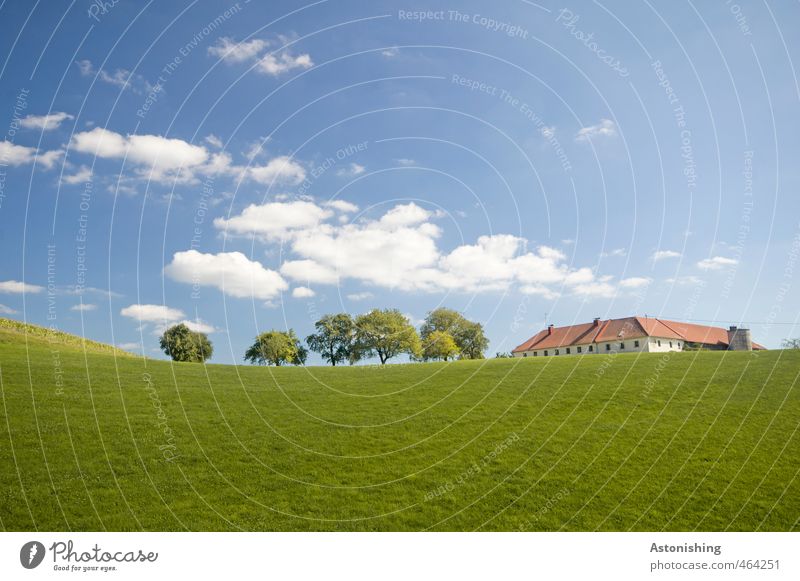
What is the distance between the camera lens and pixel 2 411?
20469 mm

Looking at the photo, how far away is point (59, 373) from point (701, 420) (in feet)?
106

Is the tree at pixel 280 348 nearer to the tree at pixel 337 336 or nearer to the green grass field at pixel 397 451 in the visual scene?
the tree at pixel 337 336

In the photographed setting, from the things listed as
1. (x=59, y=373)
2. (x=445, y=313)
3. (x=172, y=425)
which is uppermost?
(x=445, y=313)

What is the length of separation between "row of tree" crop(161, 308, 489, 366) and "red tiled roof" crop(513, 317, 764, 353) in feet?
63.0

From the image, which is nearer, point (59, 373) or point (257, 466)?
point (257, 466)

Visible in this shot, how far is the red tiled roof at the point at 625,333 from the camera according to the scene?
90.4m

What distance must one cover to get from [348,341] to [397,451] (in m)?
76.6

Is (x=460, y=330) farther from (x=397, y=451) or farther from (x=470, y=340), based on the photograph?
(x=397, y=451)

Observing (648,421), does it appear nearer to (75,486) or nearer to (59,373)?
(75,486)

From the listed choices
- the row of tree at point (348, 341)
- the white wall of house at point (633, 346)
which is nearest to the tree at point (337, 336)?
the row of tree at point (348, 341)

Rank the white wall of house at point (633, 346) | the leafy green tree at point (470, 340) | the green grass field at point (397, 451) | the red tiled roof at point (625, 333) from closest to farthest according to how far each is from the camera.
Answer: the green grass field at point (397, 451) < the white wall of house at point (633, 346) < the red tiled roof at point (625, 333) < the leafy green tree at point (470, 340)

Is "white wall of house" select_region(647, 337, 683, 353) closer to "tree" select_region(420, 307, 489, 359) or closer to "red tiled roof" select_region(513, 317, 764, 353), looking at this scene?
"red tiled roof" select_region(513, 317, 764, 353)

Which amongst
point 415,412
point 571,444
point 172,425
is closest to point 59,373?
point 172,425

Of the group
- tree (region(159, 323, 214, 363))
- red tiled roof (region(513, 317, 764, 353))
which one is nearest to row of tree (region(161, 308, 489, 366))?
tree (region(159, 323, 214, 363))
